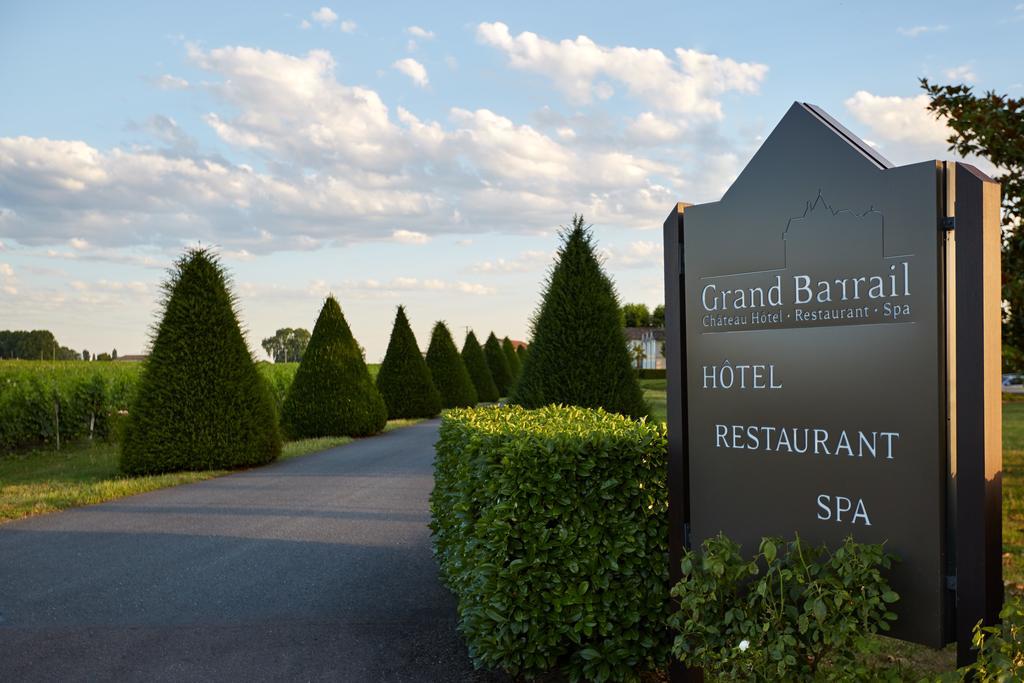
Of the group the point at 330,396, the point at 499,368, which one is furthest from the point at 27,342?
the point at 330,396

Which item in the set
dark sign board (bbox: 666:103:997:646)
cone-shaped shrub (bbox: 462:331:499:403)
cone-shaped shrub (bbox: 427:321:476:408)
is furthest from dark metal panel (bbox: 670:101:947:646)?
cone-shaped shrub (bbox: 462:331:499:403)

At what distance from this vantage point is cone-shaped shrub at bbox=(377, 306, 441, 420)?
2492 cm

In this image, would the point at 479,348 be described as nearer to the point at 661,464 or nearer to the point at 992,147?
the point at 992,147

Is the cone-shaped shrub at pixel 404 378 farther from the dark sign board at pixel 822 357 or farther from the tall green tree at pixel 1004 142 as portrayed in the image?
the dark sign board at pixel 822 357

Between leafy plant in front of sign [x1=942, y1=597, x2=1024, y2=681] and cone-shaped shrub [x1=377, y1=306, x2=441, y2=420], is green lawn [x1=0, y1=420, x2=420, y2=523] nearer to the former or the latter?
cone-shaped shrub [x1=377, y1=306, x2=441, y2=420]

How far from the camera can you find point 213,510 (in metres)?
9.40

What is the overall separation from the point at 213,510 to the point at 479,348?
24.9 m

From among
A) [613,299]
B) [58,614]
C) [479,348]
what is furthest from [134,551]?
[479,348]

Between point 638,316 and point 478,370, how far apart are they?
77.9 m

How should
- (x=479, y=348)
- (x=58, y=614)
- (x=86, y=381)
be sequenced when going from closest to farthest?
(x=58, y=614)
(x=86, y=381)
(x=479, y=348)

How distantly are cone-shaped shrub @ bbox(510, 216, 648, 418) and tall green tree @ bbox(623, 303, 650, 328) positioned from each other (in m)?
99.2

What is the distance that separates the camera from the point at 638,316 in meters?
109

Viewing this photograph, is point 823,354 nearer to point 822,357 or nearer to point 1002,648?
point 822,357

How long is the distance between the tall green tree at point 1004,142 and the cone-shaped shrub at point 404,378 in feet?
59.1
